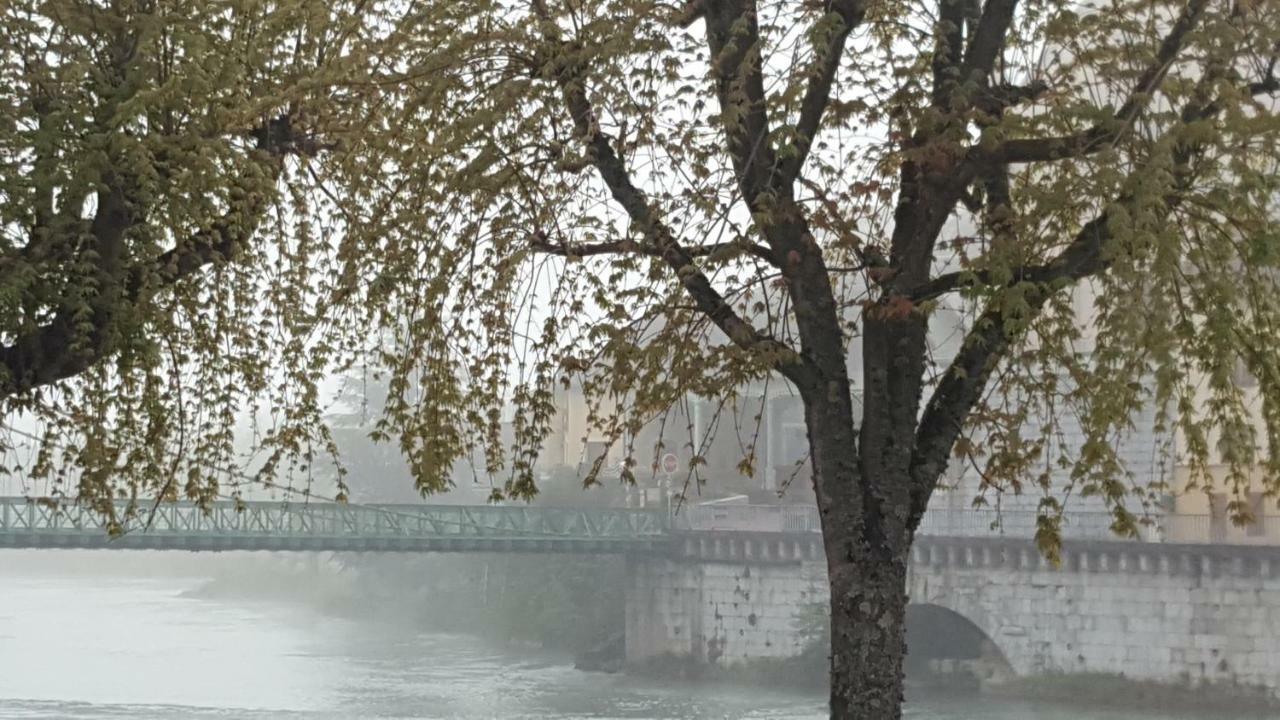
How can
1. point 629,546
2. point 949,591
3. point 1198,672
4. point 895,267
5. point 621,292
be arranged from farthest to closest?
point 629,546
point 949,591
point 1198,672
point 621,292
point 895,267

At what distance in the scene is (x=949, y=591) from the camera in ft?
119

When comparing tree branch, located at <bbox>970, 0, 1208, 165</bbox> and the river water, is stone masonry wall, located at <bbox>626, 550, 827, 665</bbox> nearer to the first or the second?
the river water

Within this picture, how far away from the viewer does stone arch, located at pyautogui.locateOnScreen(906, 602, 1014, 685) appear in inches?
1421

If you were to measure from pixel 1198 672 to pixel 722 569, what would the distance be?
1021 centimetres

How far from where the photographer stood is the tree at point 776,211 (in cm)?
656

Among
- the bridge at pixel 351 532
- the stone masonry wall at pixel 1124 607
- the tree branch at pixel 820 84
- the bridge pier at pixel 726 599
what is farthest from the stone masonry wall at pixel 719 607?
the tree branch at pixel 820 84

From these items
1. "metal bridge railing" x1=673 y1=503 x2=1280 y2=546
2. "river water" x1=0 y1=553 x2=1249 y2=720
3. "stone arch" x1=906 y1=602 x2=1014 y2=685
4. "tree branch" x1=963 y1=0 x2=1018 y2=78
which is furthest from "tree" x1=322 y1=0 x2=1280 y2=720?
"stone arch" x1=906 y1=602 x2=1014 y2=685

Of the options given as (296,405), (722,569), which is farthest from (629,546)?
(296,405)

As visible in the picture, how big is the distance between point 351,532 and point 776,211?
3171 cm

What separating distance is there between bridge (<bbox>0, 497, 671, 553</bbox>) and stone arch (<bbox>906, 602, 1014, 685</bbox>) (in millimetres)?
5861

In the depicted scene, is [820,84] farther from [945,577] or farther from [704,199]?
[945,577]

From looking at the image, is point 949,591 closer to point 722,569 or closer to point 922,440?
point 722,569

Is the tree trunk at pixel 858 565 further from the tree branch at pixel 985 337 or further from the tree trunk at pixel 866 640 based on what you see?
the tree branch at pixel 985 337

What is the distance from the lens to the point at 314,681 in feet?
118
